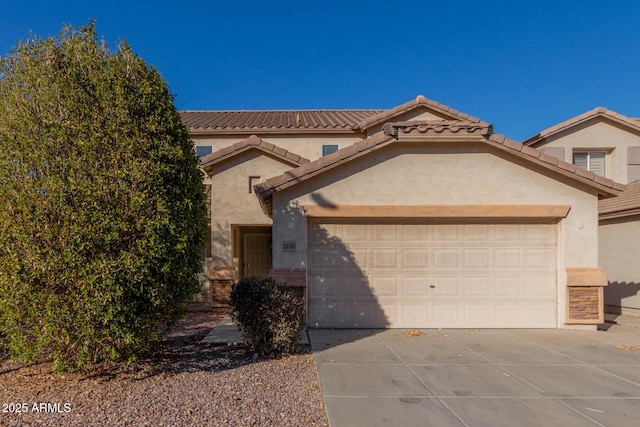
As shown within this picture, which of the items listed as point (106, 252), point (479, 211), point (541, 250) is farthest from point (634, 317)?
point (106, 252)

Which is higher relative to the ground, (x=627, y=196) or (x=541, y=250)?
(x=627, y=196)

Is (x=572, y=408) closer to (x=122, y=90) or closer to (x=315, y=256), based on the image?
(x=315, y=256)

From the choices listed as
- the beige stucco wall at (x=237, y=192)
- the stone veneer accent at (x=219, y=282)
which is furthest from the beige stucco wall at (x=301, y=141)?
the stone veneer accent at (x=219, y=282)

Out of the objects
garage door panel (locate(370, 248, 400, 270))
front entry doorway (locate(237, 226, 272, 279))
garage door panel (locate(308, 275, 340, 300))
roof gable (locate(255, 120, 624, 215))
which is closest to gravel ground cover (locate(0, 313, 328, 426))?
garage door panel (locate(308, 275, 340, 300))

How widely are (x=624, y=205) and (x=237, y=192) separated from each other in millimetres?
11728

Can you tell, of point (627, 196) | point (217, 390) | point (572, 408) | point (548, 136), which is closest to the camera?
point (572, 408)

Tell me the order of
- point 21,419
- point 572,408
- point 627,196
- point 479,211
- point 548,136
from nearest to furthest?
point 21,419, point 572,408, point 479,211, point 627,196, point 548,136

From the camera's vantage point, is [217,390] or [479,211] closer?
[217,390]

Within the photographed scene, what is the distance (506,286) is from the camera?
341 inches

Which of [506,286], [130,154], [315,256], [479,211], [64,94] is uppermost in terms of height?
[64,94]

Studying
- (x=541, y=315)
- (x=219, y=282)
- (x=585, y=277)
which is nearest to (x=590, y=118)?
(x=585, y=277)

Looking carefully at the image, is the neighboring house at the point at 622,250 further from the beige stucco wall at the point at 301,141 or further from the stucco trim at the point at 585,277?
the beige stucco wall at the point at 301,141

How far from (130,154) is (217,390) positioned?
3395 millimetres

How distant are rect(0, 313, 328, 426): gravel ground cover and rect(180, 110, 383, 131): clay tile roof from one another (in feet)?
35.1
